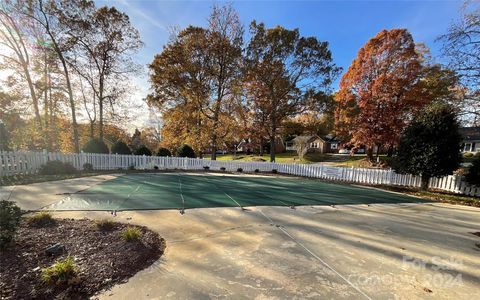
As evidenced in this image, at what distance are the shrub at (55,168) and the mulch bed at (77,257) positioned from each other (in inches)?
289

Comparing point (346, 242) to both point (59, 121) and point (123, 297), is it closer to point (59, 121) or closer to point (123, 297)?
point (123, 297)

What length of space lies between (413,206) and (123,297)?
24.7 ft

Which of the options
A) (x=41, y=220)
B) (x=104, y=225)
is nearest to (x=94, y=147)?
(x=41, y=220)

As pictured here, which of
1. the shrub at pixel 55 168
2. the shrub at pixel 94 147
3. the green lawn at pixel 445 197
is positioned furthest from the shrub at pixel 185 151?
the green lawn at pixel 445 197

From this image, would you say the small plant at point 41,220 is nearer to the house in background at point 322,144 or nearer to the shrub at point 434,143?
the shrub at point 434,143

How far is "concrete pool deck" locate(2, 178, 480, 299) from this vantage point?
2186 millimetres

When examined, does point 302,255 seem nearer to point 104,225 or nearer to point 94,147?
point 104,225

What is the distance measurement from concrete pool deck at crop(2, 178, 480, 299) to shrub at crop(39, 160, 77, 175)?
514 cm

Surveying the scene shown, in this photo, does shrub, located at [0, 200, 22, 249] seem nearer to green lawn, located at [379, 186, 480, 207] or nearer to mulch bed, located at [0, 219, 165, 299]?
mulch bed, located at [0, 219, 165, 299]

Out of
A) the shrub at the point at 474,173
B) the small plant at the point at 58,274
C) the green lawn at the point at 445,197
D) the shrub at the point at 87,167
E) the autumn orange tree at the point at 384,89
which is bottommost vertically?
the shrub at the point at 87,167

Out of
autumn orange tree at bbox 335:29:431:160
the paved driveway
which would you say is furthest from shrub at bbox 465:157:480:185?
autumn orange tree at bbox 335:29:431:160

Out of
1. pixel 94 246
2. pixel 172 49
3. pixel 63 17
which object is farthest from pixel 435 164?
pixel 63 17

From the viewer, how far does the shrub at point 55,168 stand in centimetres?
914

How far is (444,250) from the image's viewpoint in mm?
3297
